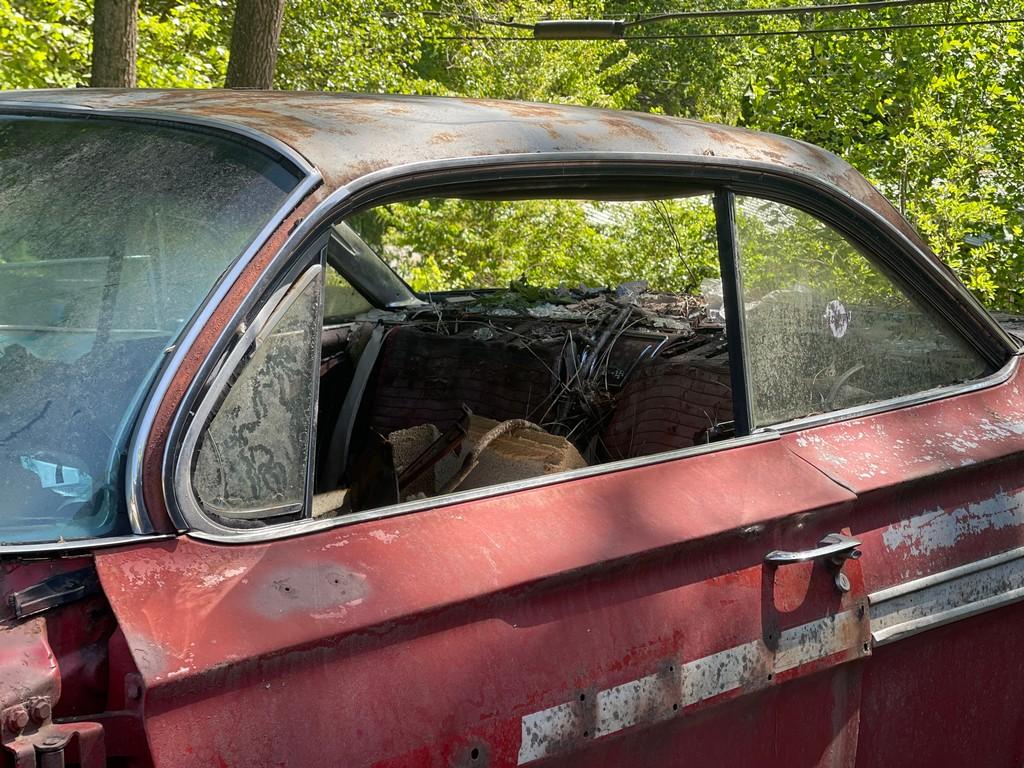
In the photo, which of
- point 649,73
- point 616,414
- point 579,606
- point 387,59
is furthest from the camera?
point 649,73

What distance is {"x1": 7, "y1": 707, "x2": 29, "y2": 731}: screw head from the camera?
1325 millimetres

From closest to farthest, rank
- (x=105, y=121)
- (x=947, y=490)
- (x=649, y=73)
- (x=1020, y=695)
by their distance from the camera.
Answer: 1. (x=105, y=121)
2. (x=947, y=490)
3. (x=1020, y=695)
4. (x=649, y=73)

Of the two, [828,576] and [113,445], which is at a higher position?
[113,445]

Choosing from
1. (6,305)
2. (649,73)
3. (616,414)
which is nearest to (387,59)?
(616,414)

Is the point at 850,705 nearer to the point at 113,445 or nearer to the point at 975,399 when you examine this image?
the point at 975,399

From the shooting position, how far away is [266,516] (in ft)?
5.40

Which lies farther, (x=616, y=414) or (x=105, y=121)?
(x=616, y=414)

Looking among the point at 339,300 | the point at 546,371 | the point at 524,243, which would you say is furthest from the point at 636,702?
the point at 524,243

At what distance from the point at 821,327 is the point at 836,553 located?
54cm

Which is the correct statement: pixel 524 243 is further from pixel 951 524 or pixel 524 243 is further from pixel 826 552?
pixel 826 552

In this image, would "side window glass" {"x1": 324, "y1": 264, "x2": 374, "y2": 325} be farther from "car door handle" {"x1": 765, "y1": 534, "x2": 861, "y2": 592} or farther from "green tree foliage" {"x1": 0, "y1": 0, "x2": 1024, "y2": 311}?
"green tree foliage" {"x1": 0, "y1": 0, "x2": 1024, "y2": 311}

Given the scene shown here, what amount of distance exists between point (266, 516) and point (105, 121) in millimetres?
867

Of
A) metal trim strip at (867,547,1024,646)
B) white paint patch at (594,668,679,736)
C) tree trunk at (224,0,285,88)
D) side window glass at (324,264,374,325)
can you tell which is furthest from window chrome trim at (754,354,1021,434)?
tree trunk at (224,0,285,88)

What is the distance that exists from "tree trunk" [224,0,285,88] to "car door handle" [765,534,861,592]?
595 cm
